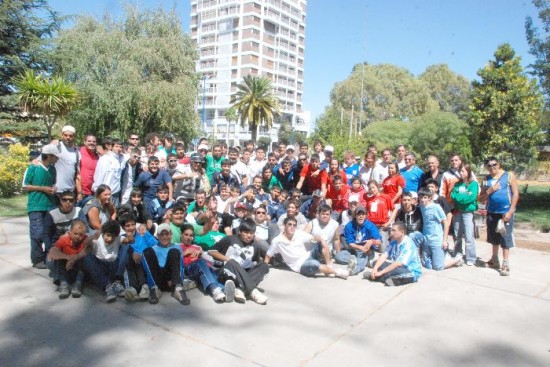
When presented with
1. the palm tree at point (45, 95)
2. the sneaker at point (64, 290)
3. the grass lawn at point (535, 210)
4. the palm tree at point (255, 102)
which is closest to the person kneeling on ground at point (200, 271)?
the sneaker at point (64, 290)

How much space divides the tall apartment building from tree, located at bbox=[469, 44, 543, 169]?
4661 cm

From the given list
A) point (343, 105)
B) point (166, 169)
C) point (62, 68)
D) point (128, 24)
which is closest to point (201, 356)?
point (166, 169)

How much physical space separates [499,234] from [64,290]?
18.9 ft

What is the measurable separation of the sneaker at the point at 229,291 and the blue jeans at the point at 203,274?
0.38ft

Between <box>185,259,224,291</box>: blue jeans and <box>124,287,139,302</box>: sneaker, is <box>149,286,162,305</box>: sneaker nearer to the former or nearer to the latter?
<box>124,287,139,302</box>: sneaker

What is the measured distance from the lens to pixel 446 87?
6756 centimetres

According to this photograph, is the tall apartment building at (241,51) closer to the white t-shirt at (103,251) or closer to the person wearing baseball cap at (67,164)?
the person wearing baseball cap at (67,164)

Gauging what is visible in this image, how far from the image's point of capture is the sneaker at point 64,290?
4.60 m

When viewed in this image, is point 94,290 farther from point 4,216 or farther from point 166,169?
point 4,216

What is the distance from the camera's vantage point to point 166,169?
24.3 feet

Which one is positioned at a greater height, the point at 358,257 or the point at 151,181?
the point at 151,181

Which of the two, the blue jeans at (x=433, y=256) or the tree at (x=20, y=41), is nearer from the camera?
the blue jeans at (x=433, y=256)

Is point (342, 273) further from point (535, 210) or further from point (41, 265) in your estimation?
point (535, 210)

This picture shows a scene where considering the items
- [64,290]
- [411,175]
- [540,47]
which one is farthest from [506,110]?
[64,290]
